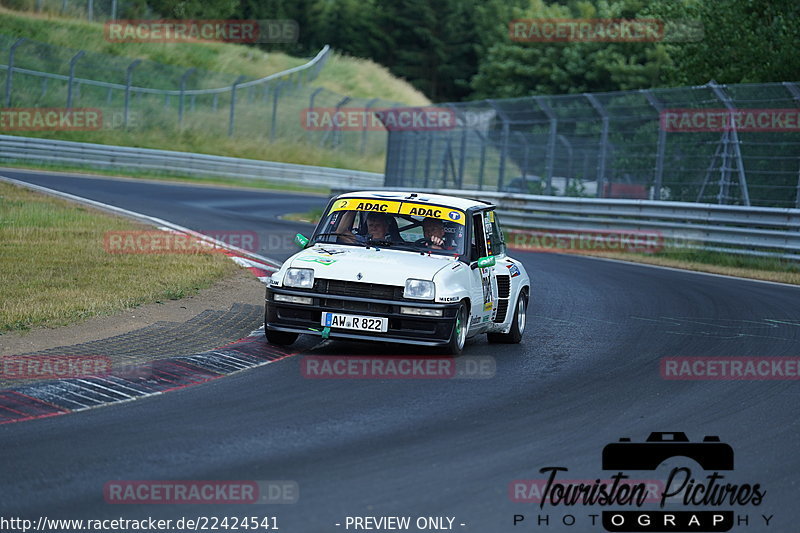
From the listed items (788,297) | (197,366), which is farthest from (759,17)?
(197,366)

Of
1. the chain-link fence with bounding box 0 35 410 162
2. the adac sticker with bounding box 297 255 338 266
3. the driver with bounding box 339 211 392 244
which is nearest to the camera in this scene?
the adac sticker with bounding box 297 255 338 266

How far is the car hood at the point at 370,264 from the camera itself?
9.30m

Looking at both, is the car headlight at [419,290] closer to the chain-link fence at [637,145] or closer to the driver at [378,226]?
the driver at [378,226]

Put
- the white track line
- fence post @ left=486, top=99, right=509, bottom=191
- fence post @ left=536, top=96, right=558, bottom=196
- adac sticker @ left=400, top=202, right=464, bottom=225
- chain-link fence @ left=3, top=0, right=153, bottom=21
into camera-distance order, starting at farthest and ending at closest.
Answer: chain-link fence @ left=3, top=0, right=153, bottom=21
fence post @ left=486, top=99, right=509, bottom=191
fence post @ left=536, top=96, right=558, bottom=196
the white track line
adac sticker @ left=400, top=202, right=464, bottom=225

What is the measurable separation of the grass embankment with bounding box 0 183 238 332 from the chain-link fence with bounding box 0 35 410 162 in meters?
20.1

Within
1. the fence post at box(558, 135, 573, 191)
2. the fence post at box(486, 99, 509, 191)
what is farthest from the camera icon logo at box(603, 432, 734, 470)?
the fence post at box(486, 99, 509, 191)

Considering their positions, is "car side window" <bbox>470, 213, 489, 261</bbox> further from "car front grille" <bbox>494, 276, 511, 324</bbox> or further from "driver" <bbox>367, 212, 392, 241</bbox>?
"driver" <bbox>367, 212, 392, 241</bbox>

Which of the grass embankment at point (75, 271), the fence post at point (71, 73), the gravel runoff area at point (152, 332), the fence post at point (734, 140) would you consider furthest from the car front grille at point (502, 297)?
the fence post at point (71, 73)

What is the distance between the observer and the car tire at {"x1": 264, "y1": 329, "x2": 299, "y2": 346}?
967 cm

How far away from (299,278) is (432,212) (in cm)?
166

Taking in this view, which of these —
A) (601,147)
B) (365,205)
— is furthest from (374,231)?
(601,147)

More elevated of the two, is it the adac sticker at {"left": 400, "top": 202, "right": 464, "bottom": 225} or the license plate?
the adac sticker at {"left": 400, "top": 202, "right": 464, "bottom": 225}

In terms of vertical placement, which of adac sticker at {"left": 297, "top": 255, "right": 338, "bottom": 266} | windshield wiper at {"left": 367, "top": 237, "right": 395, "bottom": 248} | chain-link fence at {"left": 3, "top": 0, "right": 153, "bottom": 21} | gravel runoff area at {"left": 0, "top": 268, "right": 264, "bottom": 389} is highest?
chain-link fence at {"left": 3, "top": 0, "right": 153, "bottom": 21}

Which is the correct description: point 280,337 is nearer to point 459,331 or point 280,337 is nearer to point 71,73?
point 459,331
